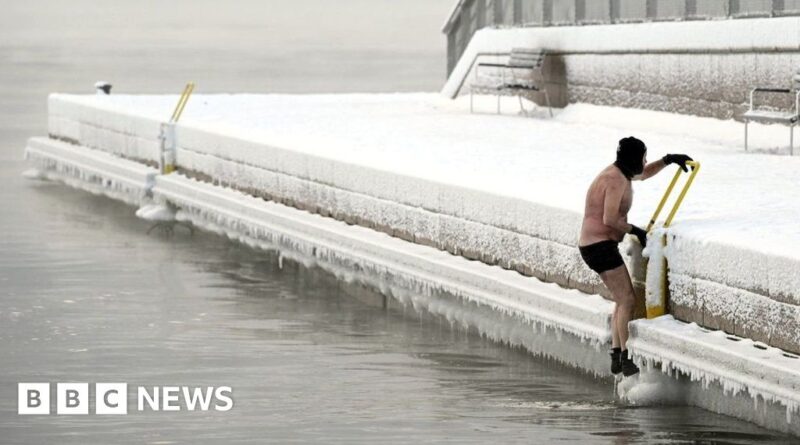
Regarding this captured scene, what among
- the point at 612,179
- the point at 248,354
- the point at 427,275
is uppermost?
the point at 612,179

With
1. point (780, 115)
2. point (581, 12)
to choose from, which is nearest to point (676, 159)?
point (780, 115)

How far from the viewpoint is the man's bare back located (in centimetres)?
1484

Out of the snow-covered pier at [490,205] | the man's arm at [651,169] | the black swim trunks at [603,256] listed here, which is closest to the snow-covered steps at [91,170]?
the snow-covered pier at [490,205]

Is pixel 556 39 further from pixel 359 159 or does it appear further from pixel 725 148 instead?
pixel 359 159

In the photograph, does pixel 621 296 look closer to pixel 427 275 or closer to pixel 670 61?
pixel 427 275

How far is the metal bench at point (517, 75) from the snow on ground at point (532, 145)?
328mm

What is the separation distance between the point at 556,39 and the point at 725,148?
25.3ft

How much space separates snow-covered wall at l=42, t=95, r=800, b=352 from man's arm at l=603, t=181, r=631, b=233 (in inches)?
13.6

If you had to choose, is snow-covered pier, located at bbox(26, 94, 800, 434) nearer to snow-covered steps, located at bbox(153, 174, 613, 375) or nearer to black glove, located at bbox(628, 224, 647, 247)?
snow-covered steps, located at bbox(153, 174, 613, 375)

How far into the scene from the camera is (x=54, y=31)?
6683 inches

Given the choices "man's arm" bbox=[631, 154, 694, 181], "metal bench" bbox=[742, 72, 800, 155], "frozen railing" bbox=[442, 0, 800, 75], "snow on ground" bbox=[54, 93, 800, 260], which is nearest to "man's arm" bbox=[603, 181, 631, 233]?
"man's arm" bbox=[631, 154, 694, 181]

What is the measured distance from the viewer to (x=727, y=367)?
1365 cm

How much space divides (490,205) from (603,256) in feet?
10.4

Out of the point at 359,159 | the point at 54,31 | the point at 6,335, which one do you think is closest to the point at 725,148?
the point at 359,159
